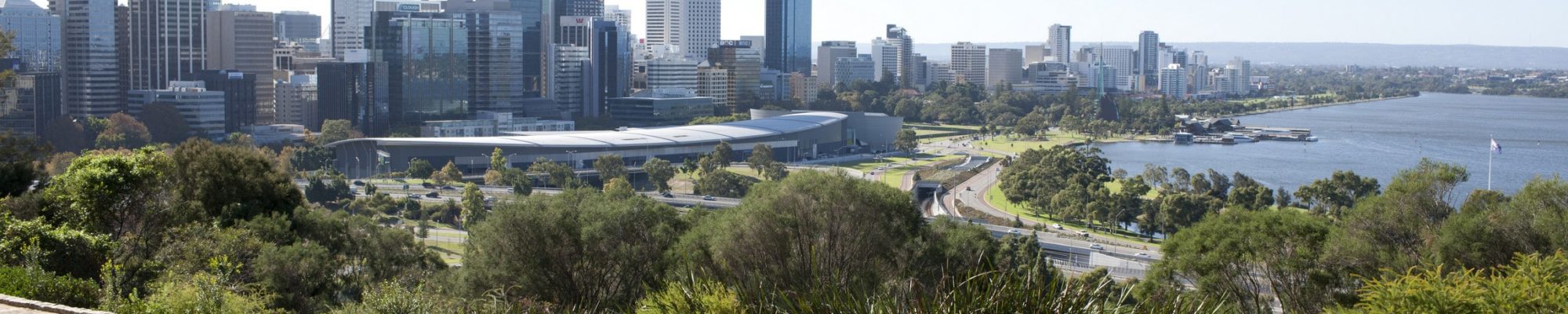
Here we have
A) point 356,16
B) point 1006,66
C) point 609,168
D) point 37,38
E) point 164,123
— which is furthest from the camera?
point 1006,66

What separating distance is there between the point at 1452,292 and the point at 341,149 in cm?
1912

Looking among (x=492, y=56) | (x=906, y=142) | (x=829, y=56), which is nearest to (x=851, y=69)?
(x=829, y=56)

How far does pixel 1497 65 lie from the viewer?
124688 millimetres

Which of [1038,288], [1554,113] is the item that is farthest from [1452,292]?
[1554,113]

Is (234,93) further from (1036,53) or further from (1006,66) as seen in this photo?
(1036,53)

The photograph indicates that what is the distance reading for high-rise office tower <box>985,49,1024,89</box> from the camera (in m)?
52.8

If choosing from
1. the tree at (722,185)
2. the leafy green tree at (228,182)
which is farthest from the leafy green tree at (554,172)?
the leafy green tree at (228,182)

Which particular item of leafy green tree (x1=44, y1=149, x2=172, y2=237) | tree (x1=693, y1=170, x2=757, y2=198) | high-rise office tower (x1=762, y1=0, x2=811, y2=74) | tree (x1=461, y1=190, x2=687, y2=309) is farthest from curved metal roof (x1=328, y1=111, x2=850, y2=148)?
high-rise office tower (x1=762, y1=0, x2=811, y2=74)

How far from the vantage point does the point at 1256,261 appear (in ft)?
21.6

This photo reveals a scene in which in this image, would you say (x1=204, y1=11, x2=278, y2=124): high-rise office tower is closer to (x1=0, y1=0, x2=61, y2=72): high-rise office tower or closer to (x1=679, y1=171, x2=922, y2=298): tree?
(x1=0, y1=0, x2=61, y2=72): high-rise office tower

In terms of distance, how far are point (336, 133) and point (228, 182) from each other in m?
16.7

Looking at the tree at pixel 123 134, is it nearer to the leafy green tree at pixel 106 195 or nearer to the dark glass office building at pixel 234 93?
the dark glass office building at pixel 234 93

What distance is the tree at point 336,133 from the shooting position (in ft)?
76.6

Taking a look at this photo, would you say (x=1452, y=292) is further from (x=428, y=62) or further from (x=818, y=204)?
(x=428, y=62)
